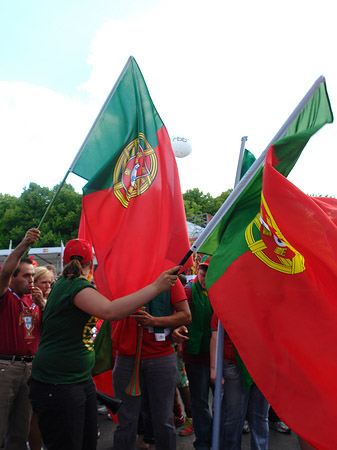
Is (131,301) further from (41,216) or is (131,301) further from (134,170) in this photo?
(41,216)

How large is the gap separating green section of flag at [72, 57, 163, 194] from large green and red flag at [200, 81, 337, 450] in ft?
3.64

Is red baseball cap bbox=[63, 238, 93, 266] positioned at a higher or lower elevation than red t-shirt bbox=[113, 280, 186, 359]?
higher

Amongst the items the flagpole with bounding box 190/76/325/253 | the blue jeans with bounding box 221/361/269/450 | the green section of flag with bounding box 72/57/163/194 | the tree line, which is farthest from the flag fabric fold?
the tree line

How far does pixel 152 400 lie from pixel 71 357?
0.96m

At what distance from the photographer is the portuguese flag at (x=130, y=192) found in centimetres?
256

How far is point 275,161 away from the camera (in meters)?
1.96

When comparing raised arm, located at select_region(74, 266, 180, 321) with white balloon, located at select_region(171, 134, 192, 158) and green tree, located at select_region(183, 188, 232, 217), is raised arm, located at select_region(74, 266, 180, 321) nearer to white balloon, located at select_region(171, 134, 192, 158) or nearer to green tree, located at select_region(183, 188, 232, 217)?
white balloon, located at select_region(171, 134, 192, 158)

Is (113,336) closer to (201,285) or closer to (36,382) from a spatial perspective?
(36,382)

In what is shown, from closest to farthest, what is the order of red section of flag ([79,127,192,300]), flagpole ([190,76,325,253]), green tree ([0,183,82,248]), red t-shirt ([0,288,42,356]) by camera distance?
flagpole ([190,76,325,253]) < red section of flag ([79,127,192,300]) < red t-shirt ([0,288,42,356]) < green tree ([0,183,82,248])

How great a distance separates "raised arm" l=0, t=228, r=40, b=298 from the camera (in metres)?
2.79

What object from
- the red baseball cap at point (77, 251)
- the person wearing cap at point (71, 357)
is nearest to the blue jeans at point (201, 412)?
the person wearing cap at point (71, 357)

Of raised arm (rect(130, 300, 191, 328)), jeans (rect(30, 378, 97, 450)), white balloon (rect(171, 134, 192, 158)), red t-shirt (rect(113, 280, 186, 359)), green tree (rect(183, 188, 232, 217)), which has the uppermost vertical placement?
green tree (rect(183, 188, 232, 217))

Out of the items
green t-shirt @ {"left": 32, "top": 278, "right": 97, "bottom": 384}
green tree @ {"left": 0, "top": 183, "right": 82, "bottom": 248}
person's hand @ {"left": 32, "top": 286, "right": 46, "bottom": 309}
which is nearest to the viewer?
green t-shirt @ {"left": 32, "top": 278, "right": 97, "bottom": 384}

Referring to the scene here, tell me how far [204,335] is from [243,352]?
1.71 meters
